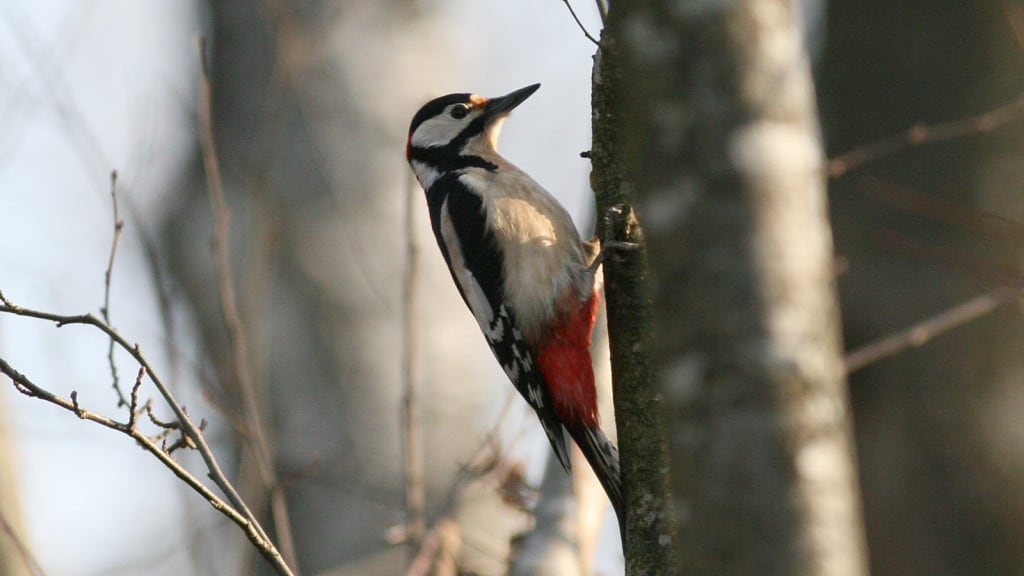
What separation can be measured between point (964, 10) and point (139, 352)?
3394 millimetres

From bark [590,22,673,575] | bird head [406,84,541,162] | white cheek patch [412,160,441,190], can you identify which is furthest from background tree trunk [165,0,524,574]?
bark [590,22,673,575]

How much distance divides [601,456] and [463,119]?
1.67m

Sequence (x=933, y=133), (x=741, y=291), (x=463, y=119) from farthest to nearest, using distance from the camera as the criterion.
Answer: (x=463, y=119), (x=933, y=133), (x=741, y=291)

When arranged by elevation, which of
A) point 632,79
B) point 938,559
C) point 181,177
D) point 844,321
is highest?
point 181,177

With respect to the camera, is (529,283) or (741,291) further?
(529,283)

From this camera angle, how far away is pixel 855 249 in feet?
13.9

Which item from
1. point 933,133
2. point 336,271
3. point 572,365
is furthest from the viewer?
point 336,271

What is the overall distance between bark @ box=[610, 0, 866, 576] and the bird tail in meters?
1.30

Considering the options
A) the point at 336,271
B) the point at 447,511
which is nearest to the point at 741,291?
the point at 447,511

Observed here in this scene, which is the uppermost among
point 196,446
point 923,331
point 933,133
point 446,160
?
point 446,160

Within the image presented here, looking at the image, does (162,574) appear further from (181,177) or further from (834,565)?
(834,565)

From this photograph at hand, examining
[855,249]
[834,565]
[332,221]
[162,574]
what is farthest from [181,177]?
[834,565]

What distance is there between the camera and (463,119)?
165 inches

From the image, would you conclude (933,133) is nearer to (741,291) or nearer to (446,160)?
(446,160)
